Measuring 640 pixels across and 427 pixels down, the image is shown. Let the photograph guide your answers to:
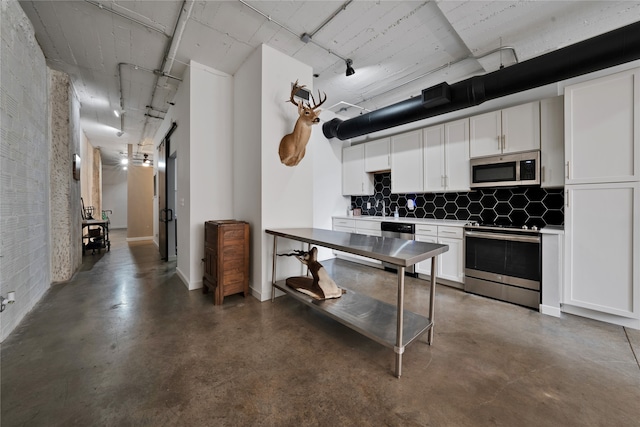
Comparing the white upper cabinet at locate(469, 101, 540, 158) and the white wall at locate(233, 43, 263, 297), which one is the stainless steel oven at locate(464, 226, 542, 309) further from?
the white wall at locate(233, 43, 263, 297)

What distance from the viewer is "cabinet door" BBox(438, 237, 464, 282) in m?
3.40

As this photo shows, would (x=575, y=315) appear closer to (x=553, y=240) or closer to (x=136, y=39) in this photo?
(x=553, y=240)

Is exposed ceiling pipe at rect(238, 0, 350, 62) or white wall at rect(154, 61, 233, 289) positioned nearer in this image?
exposed ceiling pipe at rect(238, 0, 350, 62)

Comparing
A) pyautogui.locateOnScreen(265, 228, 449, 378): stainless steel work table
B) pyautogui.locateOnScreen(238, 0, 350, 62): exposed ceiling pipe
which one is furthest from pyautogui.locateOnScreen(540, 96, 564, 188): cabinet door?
pyautogui.locateOnScreen(238, 0, 350, 62): exposed ceiling pipe

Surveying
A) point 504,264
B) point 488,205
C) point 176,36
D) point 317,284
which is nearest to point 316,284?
point 317,284

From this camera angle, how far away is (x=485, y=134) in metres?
3.41

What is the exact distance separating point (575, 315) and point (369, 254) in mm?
2664

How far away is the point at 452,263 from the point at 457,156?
1.60 metres

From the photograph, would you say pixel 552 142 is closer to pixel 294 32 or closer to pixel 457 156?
pixel 457 156

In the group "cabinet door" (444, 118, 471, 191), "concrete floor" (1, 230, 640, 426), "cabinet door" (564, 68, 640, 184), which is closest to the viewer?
"concrete floor" (1, 230, 640, 426)

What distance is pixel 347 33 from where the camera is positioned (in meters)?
2.75

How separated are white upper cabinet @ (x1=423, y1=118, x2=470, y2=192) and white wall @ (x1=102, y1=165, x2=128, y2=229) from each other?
42.0 feet

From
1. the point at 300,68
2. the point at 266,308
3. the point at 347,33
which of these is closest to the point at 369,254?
the point at 266,308

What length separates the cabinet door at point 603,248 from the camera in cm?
229
